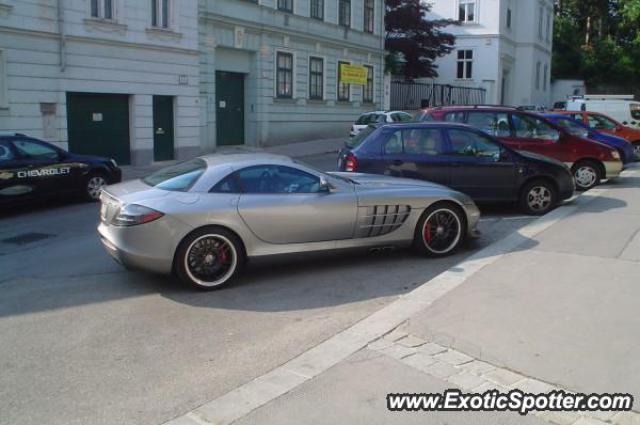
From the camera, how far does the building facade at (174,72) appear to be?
56.9 ft

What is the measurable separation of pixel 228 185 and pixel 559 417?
13.6 ft

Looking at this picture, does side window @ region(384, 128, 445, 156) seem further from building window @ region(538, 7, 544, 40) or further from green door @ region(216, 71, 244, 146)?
building window @ region(538, 7, 544, 40)

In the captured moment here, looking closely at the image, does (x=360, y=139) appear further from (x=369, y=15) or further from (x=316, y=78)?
(x=369, y=15)

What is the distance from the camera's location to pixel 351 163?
10516mm

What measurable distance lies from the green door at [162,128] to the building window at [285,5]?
7.47m

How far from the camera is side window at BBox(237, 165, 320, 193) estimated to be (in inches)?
278

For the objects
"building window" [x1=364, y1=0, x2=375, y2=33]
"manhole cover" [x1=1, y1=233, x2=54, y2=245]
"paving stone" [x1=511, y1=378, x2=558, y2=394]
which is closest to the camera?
"paving stone" [x1=511, y1=378, x2=558, y2=394]

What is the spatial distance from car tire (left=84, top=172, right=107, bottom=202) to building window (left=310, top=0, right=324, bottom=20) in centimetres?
1774

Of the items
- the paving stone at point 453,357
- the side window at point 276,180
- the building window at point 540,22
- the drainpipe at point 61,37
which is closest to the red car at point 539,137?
the side window at point 276,180

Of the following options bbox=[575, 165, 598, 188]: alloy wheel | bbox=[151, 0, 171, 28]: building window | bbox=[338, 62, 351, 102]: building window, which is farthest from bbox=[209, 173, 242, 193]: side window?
bbox=[338, 62, 351, 102]: building window

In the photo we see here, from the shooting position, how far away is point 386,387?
14.1 feet

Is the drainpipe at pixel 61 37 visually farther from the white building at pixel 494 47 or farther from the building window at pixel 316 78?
the white building at pixel 494 47

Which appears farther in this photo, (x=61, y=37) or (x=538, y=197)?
(x=61, y=37)

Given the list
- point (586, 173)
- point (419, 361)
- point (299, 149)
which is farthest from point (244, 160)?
point (299, 149)
